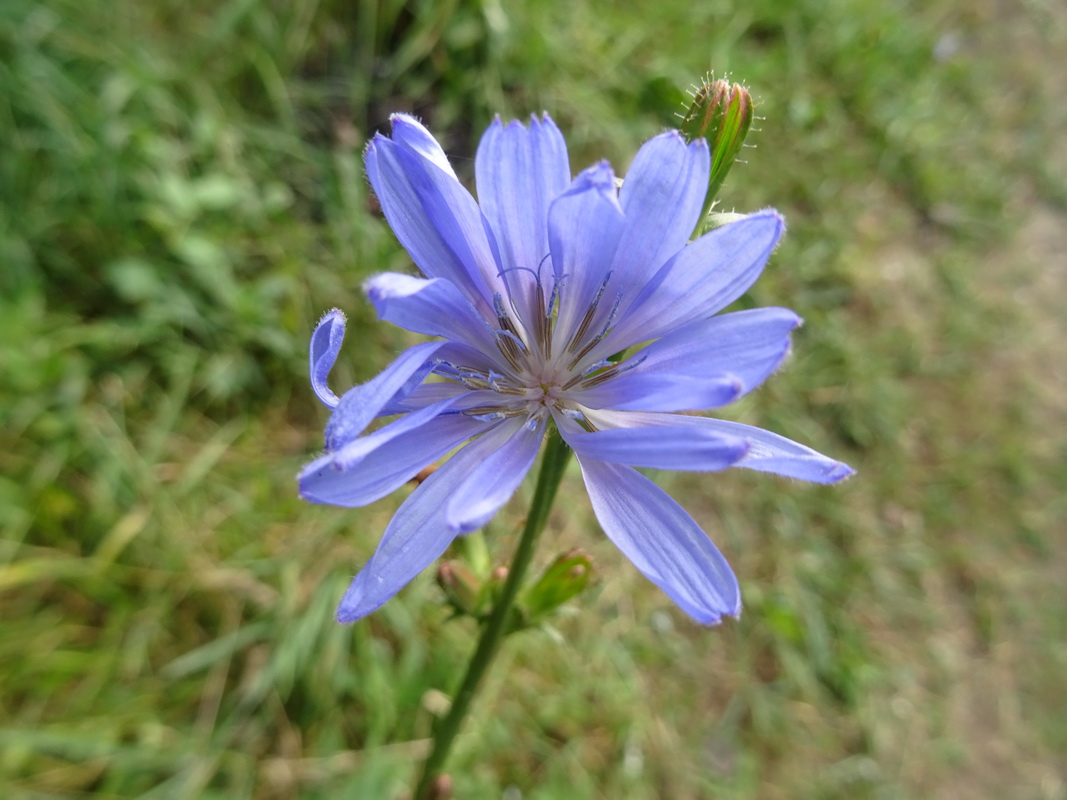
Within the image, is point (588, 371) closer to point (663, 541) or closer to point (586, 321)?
point (586, 321)

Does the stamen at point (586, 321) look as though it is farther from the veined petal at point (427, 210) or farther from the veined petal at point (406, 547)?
the veined petal at point (406, 547)

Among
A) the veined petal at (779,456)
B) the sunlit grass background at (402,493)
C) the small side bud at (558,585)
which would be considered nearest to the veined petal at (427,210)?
the veined petal at (779,456)

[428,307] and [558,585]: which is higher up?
[428,307]

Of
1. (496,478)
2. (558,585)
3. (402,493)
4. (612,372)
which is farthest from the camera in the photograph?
(402,493)

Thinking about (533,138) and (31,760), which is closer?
(533,138)

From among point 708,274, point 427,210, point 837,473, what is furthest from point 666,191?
point 837,473

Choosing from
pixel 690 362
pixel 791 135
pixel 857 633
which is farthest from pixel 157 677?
pixel 791 135

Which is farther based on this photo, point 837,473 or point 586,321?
point 586,321

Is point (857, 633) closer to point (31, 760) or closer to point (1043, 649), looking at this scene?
point (1043, 649)
